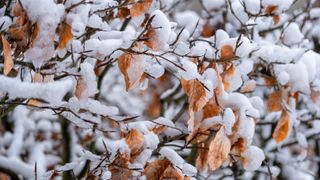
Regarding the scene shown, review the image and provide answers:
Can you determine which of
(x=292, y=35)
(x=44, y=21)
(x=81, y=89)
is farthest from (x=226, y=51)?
(x=292, y=35)

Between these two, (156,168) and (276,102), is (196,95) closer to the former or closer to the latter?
(156,168)

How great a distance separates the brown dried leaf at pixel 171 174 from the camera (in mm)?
1942

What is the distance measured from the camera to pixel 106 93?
6691 mm

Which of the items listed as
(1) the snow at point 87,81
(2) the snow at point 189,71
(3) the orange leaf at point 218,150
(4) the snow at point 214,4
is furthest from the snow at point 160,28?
(4) the snow at point 214,4

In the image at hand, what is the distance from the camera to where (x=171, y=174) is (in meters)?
1.96

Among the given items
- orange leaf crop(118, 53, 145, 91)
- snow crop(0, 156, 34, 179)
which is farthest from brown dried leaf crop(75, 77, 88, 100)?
snow crop(0, 156, 34, 179)

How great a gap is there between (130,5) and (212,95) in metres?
0.44

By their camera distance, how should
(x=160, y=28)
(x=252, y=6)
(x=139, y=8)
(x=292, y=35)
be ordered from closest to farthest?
(x=160, y=28) → (x=139, y=8) → (x=252, y=6) → (x=292, y=35)

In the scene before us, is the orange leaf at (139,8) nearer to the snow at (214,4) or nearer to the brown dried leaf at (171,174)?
the brown dried leaf at (171,174)

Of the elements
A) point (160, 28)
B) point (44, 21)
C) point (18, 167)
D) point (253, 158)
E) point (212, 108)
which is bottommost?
point (18, 167)

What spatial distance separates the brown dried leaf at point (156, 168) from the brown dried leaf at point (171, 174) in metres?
0.03

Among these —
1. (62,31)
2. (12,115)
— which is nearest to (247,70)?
(62,31)

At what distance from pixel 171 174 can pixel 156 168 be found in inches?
2.7

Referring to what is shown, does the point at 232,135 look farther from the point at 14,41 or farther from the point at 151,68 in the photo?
the point at 14,41
